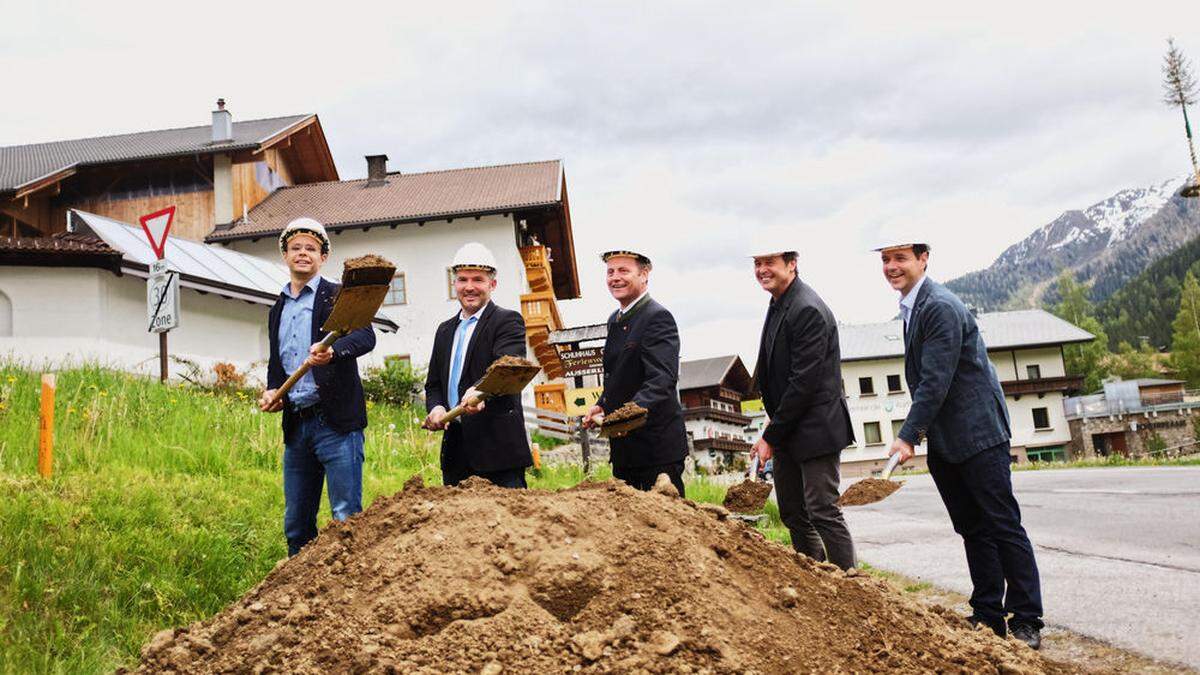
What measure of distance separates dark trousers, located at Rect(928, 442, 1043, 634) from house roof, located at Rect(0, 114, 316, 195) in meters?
28.2

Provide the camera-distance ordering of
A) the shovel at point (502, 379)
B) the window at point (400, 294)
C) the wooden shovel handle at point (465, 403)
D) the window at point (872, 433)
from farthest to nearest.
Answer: the window at point (872, 433), the window at point (400, 294), the wooden shovel handle at point (465, 403), the shovel at point (502, 379)

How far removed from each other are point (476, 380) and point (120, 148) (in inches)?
1214

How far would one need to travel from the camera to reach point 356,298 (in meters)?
4.28

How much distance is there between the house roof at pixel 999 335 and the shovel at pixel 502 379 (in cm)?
4754

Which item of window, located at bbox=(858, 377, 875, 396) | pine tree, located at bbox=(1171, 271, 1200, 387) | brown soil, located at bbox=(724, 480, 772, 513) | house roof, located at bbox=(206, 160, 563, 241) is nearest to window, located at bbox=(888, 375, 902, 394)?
window, located at bbox=(858, 377, 875, 396)

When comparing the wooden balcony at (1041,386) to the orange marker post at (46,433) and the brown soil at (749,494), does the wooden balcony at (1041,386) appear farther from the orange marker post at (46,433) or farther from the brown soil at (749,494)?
the orange marker post at (46,433)

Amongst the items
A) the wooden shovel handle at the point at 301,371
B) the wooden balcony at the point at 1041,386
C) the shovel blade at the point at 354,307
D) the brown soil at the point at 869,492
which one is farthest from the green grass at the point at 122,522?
the wooden balcony at the point at 1041,386

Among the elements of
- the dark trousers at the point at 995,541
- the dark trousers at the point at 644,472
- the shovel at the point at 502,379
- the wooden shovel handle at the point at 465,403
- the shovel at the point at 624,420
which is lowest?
the dark trousers at the point at 995,541

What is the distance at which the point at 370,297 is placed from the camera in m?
4.34

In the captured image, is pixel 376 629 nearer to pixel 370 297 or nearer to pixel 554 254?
pixel 370 297

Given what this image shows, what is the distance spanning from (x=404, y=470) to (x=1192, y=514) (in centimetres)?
826

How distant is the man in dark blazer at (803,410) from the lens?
184 inches

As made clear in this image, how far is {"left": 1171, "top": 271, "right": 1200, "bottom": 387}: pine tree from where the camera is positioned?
220ft

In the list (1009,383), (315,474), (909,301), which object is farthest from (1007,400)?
(315,474)
